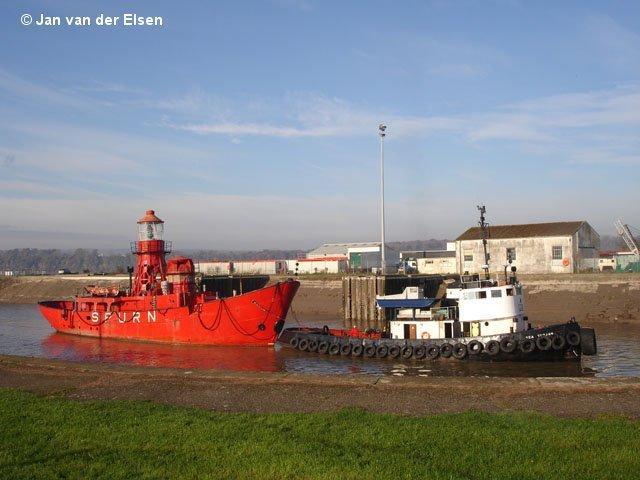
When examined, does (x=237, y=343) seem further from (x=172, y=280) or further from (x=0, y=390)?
(x=0, y=390)

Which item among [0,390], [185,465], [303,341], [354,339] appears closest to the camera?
[185,465]

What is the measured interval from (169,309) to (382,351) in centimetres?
1277

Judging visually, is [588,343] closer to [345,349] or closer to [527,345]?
[527,345]

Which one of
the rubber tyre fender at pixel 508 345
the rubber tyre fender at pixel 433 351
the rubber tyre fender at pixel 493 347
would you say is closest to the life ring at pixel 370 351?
the rubber tyre fender at pixel 433 351

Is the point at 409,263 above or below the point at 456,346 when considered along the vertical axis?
above

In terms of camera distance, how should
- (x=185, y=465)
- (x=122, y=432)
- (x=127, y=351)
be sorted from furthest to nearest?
(x=127, y=351)
(x=122, y=432)
(x=185, y=465)

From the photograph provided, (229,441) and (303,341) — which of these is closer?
(229,441)

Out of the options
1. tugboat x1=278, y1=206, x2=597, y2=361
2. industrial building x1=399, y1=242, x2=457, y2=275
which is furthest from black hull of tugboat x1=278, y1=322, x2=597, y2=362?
industrial building x1=399, y1=242, x2=457, y2=275

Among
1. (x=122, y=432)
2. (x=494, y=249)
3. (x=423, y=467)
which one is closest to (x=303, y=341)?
(x=122, y=432)

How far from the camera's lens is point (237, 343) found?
102 feet

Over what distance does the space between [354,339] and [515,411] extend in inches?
633

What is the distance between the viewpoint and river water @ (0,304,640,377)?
75.9 feet

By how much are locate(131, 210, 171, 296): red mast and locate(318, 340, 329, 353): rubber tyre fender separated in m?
11.9

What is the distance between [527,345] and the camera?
24078 mm
